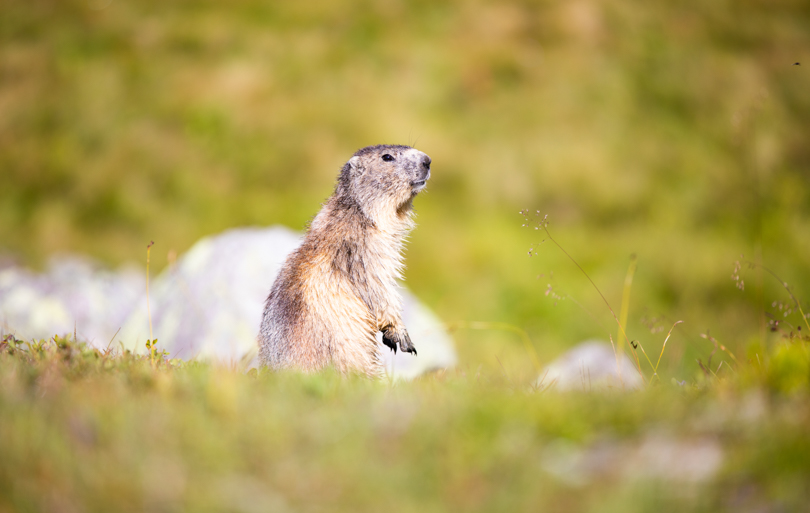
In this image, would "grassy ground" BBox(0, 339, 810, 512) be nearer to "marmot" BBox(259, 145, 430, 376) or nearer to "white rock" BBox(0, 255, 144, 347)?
"marmot" BBox(259, 145, 430, 376)

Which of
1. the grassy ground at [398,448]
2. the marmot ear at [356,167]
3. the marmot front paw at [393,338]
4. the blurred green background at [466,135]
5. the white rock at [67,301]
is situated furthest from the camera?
the blurred green background at [466,135]

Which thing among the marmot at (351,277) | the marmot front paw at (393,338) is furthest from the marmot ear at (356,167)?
the marmot front paw at (393,338)

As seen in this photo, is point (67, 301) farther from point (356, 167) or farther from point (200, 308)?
point (356, 167)

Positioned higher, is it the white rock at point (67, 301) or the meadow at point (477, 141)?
the meadow at point (477, 141)

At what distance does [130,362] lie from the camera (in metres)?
4.40

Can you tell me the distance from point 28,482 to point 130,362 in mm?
2021

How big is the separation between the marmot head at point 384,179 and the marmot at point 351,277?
12mm

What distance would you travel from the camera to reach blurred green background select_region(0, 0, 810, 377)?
45.8 ft

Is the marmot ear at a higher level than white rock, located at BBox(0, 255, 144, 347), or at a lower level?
lower

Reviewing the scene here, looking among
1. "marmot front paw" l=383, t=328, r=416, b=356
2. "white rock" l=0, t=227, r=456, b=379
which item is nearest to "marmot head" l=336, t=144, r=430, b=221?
"marmot front paw" l=383, t=328, r=416, b=356

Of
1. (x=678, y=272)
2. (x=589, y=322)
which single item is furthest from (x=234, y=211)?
(x=678, y=272)

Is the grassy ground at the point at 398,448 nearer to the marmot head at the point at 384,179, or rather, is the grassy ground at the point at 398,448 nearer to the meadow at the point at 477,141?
the marmot head at the point at 384,179

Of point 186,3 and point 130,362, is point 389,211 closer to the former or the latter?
point 130,362

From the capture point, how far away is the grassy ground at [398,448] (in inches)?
97.0
